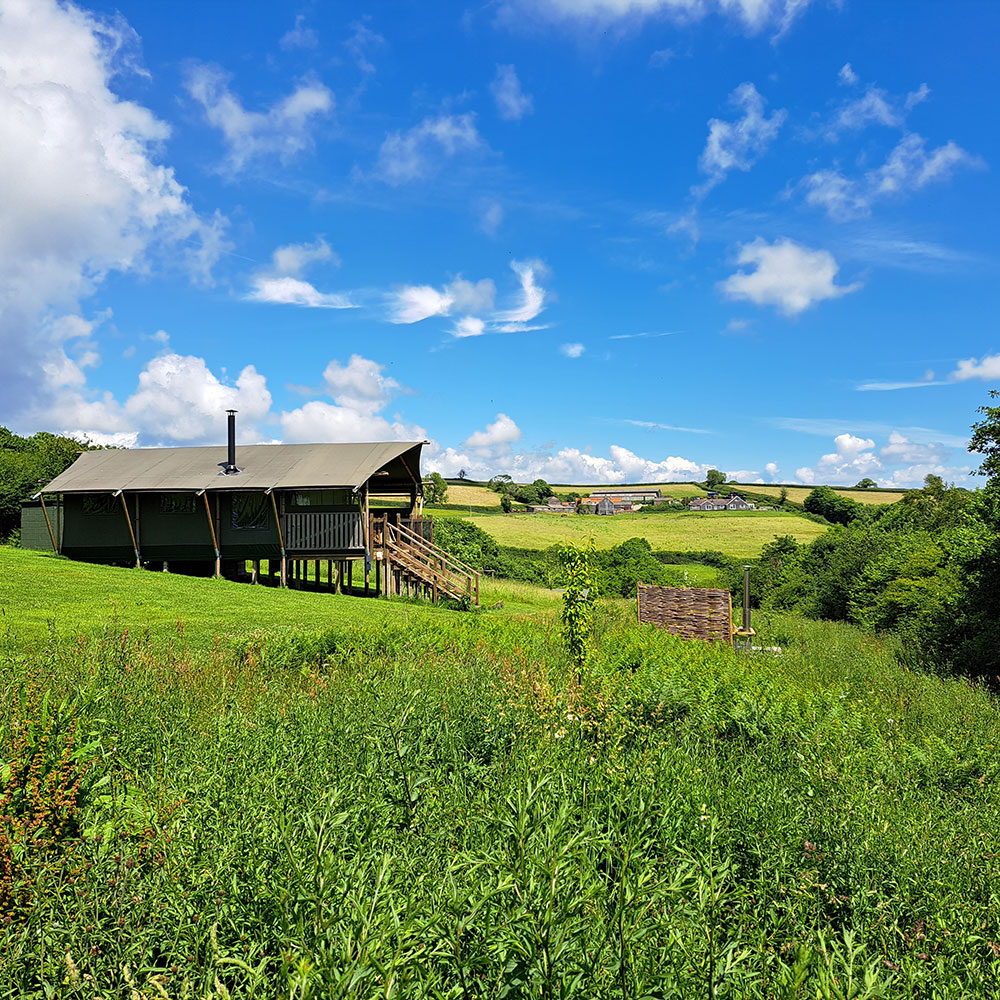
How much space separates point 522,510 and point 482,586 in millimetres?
51775

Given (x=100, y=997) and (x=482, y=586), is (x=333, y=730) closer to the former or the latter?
(x=100, y=997)

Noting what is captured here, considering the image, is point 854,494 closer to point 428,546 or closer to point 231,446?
point 428,546

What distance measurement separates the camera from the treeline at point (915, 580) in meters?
13.9

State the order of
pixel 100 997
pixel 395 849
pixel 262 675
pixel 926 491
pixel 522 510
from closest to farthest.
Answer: pixel 100 997 < pixel 395 849 < pixel 262 675 < pixel 926 491 < pixel 522 510

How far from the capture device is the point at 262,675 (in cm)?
779

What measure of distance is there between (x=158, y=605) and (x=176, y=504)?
26.9ft

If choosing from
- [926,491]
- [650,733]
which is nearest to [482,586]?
[650,733]

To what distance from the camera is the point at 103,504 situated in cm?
2280

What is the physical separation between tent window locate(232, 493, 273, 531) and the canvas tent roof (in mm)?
822

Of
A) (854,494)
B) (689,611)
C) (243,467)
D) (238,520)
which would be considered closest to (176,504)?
(238,520)

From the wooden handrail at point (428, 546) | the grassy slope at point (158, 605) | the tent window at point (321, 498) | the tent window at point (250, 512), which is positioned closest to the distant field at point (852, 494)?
the wooden handrail at point (428, 546)

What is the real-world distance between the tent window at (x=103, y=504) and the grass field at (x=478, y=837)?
16.8 metres

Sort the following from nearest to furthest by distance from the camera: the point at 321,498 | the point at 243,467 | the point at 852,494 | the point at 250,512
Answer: the point at 321,498, the point at 250,512, the point at 243,467, the point at 852,494

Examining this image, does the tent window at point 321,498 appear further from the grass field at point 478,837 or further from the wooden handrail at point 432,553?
the grass field at point 478,837
